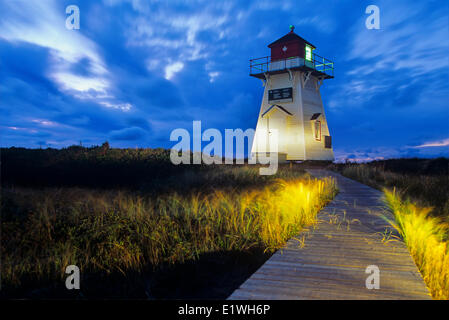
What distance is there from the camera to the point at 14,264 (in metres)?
5.36

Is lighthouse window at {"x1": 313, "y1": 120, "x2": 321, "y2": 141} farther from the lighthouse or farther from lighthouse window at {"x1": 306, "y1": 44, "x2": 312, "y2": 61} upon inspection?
lighthouse window at {"x1": 306, "y1": 44, "x2": 312, "y2": 61}

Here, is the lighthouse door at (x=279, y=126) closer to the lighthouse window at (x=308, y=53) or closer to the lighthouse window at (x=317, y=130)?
the lighthouse window at (x=317, y=130)

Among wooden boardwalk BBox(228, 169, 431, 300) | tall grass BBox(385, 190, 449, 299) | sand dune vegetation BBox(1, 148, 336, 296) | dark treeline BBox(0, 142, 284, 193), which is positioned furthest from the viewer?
dark treeline BBox(0, 142, 284, 193)

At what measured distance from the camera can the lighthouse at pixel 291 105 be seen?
25844mm

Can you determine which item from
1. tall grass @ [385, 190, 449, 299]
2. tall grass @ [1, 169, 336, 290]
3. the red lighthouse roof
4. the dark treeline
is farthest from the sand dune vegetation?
the red lighthouse roof

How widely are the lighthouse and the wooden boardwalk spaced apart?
2073cm

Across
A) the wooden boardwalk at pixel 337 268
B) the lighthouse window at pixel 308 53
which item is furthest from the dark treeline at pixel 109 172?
the lighthouse window at pixel 308 53

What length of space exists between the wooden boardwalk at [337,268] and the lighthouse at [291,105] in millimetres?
20731

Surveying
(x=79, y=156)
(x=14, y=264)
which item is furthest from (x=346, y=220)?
(x=79, y=156)

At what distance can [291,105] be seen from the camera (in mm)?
26781

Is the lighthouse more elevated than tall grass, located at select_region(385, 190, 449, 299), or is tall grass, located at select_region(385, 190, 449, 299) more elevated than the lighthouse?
the lighthouse

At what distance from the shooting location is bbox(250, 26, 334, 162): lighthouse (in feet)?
84.8

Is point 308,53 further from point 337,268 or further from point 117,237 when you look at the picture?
point 337,268
